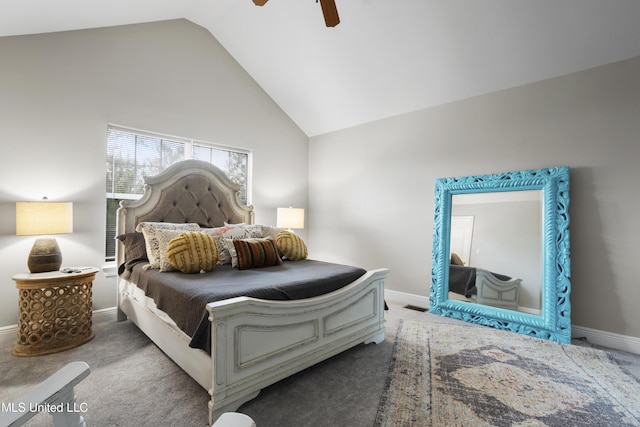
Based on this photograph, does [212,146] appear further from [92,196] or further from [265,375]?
[265,375]

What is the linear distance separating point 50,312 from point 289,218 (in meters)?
2.55

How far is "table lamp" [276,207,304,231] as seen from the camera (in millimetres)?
4105

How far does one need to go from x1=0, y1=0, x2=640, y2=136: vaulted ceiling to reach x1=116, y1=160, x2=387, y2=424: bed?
1.64m

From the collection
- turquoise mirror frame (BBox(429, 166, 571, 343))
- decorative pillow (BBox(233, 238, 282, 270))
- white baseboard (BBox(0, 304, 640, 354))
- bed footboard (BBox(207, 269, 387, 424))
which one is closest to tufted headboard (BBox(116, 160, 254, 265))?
white baseboard (BBox(0, 304, 640, 354))

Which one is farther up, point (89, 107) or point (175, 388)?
point (89, 107)

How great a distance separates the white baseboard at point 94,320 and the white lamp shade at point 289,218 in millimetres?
2061

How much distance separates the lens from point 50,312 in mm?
2344

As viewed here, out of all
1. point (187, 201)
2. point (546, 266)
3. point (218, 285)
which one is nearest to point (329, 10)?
point (218, 285)

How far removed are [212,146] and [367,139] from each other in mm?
2101

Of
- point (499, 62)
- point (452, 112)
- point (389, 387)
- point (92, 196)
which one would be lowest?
point (389, 387)

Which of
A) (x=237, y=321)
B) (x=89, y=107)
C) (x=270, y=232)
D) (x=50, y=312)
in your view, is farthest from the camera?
(x=270, y=232)

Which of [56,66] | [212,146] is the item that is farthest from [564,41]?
[56,66]

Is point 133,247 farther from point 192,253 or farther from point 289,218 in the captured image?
point 289,218

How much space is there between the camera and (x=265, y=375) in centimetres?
176
